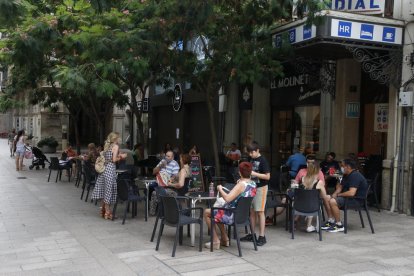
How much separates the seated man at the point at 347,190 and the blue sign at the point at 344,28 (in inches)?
98.8

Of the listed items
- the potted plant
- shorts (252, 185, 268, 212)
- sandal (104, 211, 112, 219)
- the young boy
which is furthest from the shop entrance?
the potted plant

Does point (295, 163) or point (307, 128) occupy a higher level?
point (307, 128)

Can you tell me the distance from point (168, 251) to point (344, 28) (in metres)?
5.39

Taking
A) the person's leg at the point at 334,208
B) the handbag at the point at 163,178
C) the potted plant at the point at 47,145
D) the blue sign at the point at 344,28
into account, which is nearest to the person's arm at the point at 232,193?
the person's leg at the point at 334,208

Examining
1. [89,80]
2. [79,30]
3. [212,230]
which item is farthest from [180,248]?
[79,30]

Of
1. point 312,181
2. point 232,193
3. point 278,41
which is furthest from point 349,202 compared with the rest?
point 278,41

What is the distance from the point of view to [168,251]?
6.99 metres

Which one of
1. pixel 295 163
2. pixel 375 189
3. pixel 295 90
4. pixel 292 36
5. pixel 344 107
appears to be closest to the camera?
pixel 292 36

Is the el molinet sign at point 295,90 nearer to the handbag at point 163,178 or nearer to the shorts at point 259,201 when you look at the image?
the handbag at point 163,178

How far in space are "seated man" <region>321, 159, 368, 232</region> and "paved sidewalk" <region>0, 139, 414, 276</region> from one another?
0.29 metres

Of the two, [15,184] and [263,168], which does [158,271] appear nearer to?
[263,168]

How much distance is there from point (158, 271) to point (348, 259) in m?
2.67

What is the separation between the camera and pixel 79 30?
10906mm

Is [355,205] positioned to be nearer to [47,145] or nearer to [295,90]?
[295,90]
